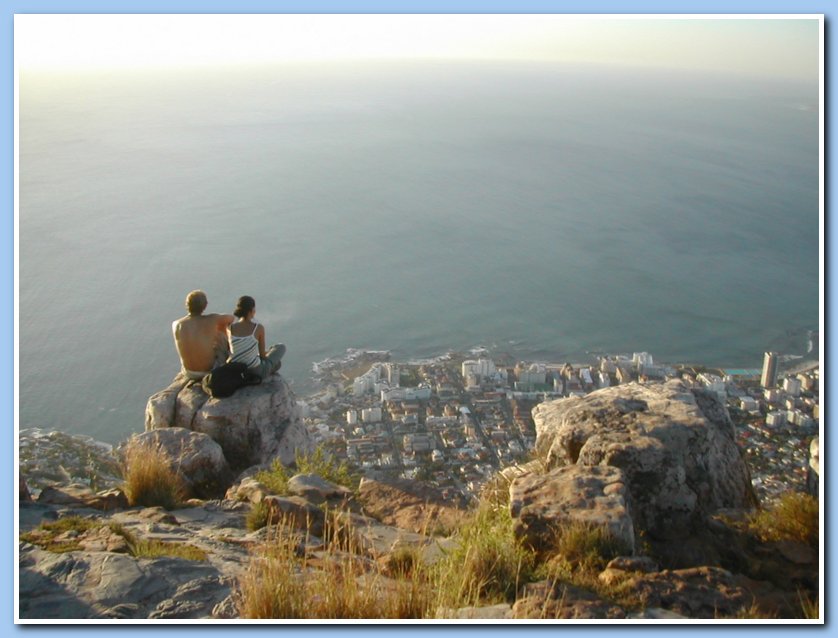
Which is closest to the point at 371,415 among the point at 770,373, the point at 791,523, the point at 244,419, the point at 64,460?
the point at 64,460

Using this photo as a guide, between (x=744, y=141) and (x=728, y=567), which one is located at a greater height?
(x=744, y=141)

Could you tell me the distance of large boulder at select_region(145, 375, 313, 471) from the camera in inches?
256

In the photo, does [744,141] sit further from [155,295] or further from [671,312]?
[155,295]

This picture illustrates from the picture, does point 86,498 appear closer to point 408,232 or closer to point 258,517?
point 258,517

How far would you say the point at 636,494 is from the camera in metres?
4.11

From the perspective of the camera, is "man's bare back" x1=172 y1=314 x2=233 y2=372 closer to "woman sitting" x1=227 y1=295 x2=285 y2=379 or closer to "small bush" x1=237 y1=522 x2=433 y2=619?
"woman sitting" x1=227 y1=295 x2=285 y2=379

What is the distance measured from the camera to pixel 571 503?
386 cm

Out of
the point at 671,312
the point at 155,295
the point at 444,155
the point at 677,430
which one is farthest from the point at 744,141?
the point at 677,430

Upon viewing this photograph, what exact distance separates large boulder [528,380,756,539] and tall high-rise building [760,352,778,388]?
6.33 metres

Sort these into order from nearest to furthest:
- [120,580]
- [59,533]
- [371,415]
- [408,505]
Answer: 1. [120,580]
2. [59,533]
3. [408,505]
4. [371,415]

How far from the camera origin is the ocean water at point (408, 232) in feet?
51.1

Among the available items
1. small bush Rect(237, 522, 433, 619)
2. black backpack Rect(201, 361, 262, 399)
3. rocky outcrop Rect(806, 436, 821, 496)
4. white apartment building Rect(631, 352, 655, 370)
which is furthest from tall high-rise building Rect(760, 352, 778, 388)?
small bush Rect(237, 522, 433, 619)

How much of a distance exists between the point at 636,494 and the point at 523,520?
2.38ft

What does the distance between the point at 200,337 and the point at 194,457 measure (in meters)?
1.20
